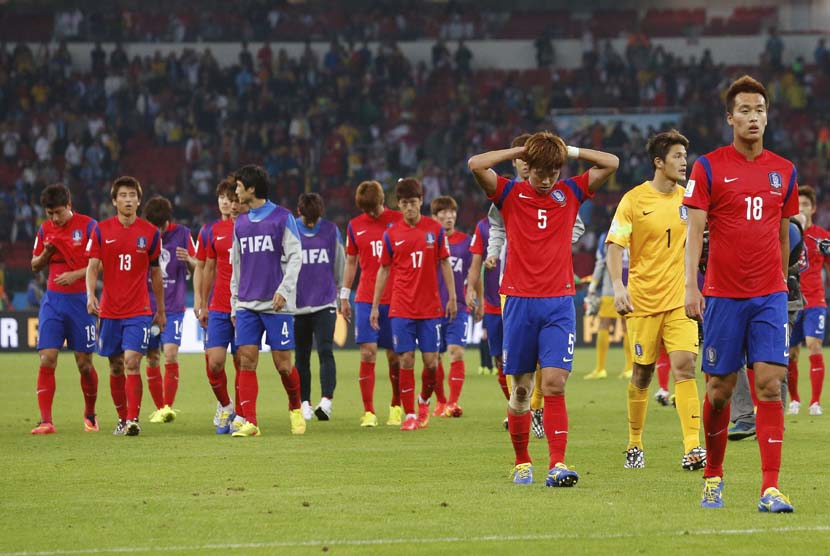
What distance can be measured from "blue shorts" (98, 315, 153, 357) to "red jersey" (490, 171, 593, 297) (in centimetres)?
536

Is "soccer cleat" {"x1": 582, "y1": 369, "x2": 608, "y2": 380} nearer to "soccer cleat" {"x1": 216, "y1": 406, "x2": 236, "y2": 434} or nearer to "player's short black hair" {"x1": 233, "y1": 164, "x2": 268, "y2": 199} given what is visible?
"soccer cleat" {"x1": 216, "y1": 406, "x2": 236, "y2": 434}

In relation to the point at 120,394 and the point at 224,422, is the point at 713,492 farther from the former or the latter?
the point at 120,394

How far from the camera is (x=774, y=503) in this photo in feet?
25.7

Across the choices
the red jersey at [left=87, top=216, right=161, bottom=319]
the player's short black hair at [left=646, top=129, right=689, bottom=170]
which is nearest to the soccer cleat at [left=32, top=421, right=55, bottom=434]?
the red jersey at [left=87, top=216, right=161, bottom=319]

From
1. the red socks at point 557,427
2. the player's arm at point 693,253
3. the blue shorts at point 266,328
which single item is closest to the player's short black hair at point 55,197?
the blue shorts at point 266,328

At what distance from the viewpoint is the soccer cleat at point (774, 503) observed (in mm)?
7824

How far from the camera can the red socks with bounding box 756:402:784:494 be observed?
7.91m

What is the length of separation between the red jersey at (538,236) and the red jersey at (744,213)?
1420mm

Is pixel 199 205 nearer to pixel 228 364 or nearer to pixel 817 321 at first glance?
pixel 228 364

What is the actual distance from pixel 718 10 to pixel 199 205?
A: 1873 centimetres

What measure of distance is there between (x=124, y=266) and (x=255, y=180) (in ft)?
5.47

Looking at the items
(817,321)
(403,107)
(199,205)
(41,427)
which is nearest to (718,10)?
(403,107)

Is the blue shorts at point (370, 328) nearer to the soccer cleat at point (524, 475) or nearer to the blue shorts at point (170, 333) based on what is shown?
the blue shorts at point (170, 333)

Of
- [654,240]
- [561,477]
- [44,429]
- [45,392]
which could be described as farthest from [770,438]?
[45,392]
